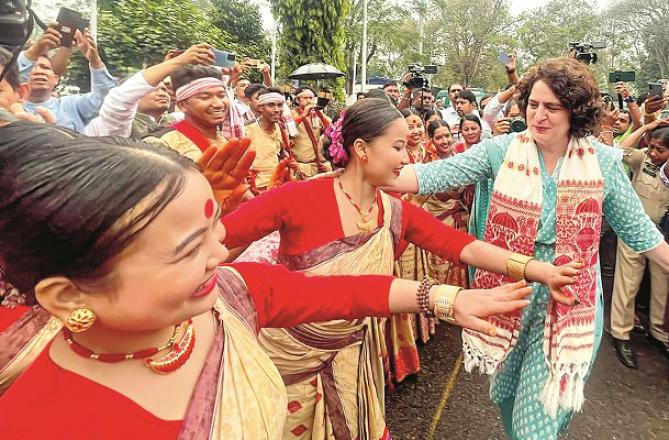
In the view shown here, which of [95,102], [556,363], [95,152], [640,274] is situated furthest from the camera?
[640,274]

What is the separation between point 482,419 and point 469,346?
3.19 ft

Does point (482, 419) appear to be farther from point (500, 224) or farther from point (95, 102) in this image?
point (95, 102)

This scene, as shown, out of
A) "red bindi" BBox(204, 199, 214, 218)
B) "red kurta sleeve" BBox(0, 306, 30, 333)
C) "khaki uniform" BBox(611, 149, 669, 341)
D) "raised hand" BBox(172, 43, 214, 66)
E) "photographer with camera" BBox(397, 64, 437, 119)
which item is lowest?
"khaki uniform" BBox(611, 149, 669, 341)

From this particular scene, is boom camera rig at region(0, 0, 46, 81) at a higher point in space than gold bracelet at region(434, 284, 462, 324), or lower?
higher

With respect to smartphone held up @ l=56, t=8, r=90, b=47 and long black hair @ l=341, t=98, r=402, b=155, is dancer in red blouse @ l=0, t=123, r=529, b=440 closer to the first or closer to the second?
long black hair @ l=341, t=98, r=402, b=155

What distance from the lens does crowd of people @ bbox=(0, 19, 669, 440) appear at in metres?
0.82

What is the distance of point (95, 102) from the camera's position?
311 cm

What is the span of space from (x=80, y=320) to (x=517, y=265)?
133 centimetres

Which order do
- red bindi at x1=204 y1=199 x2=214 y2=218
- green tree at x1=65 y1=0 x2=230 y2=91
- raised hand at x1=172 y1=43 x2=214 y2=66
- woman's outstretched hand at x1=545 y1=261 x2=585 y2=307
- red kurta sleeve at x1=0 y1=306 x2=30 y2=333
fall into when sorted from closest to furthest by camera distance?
red bindi at x1=204 y1=199 x2=214 y2=218 → red kurta sleeve at x1=0 y1=306 x2=30 y2=333 → woman's outstretched hand at x1=545 y1=261 x2=585 y2=307 → raised hand at x1=172 y1=43 x2=214 y2=66 → green tree at x1=65 y1=0 x2=230 y2=91

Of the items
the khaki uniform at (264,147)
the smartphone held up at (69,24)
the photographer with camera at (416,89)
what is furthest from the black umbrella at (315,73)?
the smartphone held up at (69,24)

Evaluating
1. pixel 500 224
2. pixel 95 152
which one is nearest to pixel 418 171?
pixel 500 224

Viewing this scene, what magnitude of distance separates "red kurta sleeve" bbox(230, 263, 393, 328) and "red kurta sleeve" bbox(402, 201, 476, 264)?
512mm

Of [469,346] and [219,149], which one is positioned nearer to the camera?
[219,149]

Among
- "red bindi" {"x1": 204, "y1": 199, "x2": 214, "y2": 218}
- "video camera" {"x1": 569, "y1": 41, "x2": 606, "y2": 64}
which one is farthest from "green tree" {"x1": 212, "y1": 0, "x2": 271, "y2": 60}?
"red bindi" {"x1": 204, "y1": 199, "x2": 214, "y2": 218}
